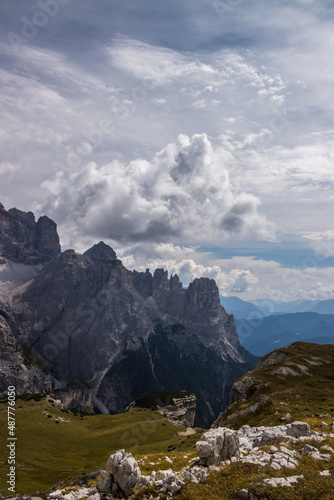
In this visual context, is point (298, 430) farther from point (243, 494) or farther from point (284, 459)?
point (243, 494)

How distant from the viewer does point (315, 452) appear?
927 inches

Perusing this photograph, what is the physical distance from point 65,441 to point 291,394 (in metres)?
96.1

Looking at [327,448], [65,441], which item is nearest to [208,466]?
[327,448]

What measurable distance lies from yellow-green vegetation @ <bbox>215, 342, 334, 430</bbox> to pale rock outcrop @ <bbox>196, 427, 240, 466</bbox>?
1448cm

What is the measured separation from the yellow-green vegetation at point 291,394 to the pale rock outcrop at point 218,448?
14.5 metres

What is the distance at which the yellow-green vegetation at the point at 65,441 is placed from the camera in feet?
265

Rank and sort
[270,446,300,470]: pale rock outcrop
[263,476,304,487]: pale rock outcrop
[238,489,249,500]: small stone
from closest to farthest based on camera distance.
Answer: [238,489,249,500]: small stone → [263,476,304,487]: pale rock outcrop → [270,446,300,470]: pale rock outcrop

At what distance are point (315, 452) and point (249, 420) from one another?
3442cm

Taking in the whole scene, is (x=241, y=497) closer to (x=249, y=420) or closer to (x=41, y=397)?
(x=249, y=420)

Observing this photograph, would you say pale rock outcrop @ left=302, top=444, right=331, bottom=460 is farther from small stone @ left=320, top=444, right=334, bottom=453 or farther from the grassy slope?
small stone @ left=320, top=444, right=334, bottom=453

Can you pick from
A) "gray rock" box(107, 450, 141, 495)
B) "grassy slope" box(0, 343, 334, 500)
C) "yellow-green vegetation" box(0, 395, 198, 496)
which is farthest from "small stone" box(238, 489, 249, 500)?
"yellow-green vegetation" box(0, 395, 198, 496)

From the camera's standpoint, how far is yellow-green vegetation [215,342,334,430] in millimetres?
48681

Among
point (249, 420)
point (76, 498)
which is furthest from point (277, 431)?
point (249, 420)

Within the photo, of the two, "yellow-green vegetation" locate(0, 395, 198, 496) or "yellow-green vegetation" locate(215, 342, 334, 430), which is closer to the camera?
"yellow-green vegetation" locate(215, 342, 334, 430)
